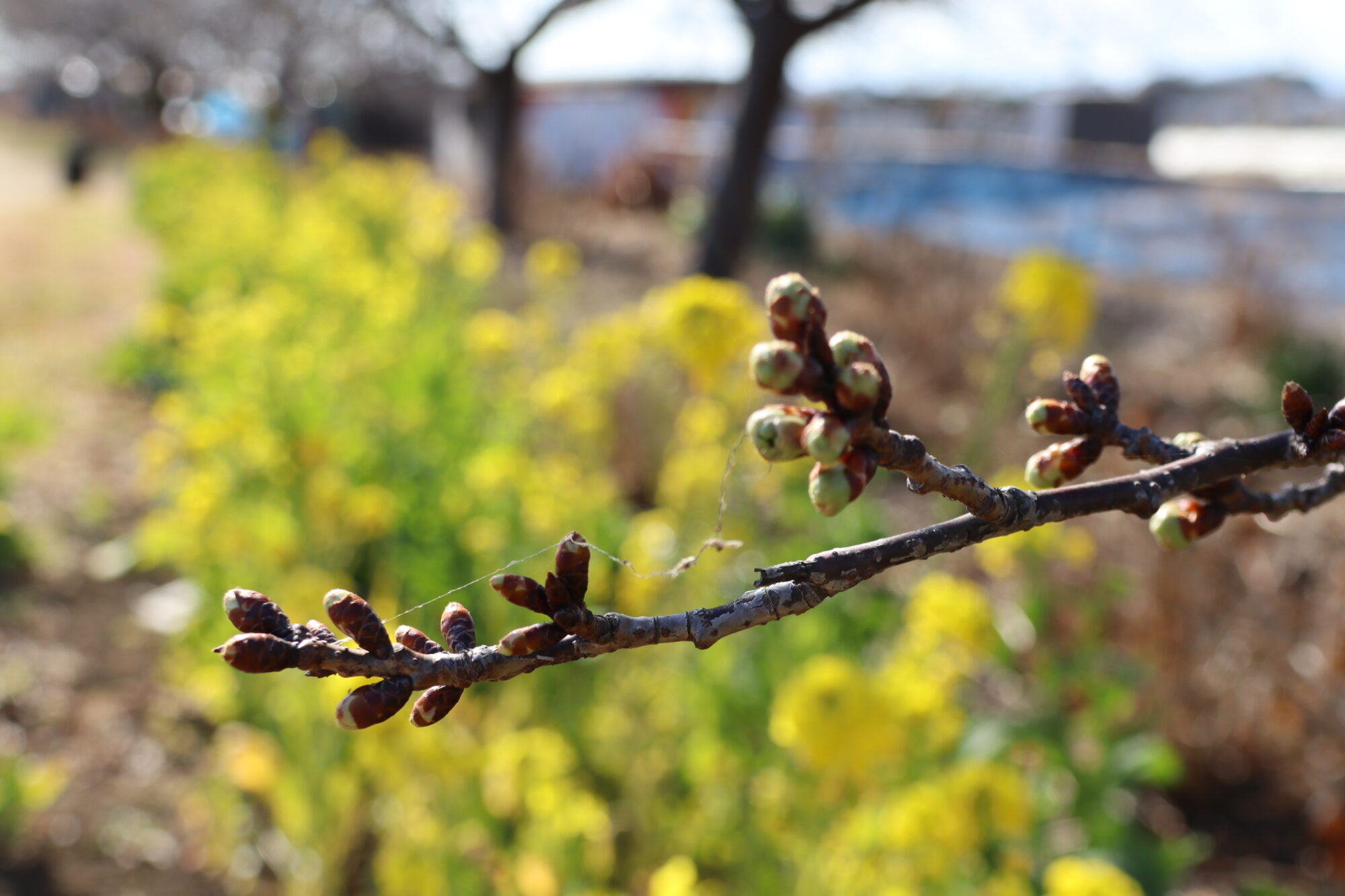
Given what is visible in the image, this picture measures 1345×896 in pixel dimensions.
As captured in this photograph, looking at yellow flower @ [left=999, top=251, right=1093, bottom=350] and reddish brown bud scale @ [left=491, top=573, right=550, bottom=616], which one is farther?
yellow flower @ [left=999, top=251, right=1093, bottom=350]

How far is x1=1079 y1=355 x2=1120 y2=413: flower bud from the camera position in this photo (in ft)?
2.18

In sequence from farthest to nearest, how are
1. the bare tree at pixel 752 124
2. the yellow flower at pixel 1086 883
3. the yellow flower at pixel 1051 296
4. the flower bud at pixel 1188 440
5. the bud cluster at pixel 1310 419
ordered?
the bare tree at pixel 752 124, the yellow flower at pixel 1051 296, the yellow flower at pixel 1086 883, the flower bud at pixel 1188 440, the bud cluster at pixel 1310 419

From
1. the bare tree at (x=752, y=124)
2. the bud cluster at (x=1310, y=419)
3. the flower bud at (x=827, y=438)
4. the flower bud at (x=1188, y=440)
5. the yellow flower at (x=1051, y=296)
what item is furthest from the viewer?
the bare tree at (x=752, y=124)

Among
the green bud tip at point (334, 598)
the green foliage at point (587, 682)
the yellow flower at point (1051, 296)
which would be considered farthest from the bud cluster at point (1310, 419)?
the yellow flower at point (1051, 296)

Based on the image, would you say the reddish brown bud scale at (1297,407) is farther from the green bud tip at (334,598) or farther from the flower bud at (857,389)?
the green bud tip at (334,598)

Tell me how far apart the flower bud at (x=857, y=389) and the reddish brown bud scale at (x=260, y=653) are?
0.84ft

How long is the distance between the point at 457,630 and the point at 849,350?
228mm

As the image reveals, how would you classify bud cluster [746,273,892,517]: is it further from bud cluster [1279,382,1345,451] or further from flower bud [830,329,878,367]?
bud cluster [1279,382,1345,451]

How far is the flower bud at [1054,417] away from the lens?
61cm

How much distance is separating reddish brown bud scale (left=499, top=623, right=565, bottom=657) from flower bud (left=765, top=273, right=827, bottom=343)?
168mm

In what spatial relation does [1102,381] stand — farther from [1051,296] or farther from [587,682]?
[1051,296]

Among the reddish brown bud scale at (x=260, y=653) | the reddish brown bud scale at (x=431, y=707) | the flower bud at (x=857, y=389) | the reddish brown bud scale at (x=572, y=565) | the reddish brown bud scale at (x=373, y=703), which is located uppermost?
the flower bud at (x=857, y=389)

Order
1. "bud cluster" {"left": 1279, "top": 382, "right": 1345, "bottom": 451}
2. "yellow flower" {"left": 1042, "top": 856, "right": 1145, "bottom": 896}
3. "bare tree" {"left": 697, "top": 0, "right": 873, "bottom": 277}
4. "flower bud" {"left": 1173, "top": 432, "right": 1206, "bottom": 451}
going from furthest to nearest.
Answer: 1. "bare tree" {"left": 697, "top": 0, "right": 873, "bottom": 277}
2. "yellow flower" {"left": 1042, "top": 856, "right": 1145, "bottom": 896}
3. "flower bud" {"left": 1173, "top": 432, "right": 1206, "bottom": 451}
4. "bud cluster" {"left": 1279, "top": 382, "right": 1345, "bottom": 451}

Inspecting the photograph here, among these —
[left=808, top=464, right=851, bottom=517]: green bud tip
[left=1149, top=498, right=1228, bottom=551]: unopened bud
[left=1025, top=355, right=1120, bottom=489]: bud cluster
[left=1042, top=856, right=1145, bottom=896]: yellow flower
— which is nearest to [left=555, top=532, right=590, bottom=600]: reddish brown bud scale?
[left=808, top=464, right=851, bottom=517]: green bud tip
